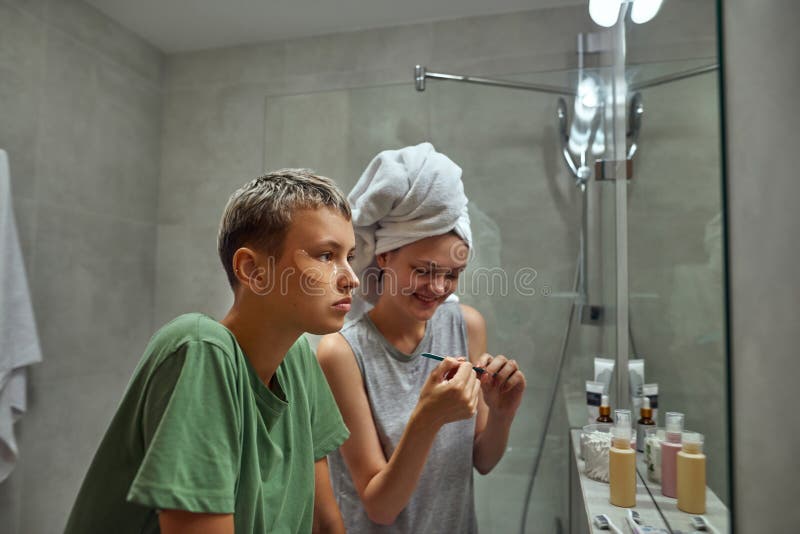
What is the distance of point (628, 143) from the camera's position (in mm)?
958

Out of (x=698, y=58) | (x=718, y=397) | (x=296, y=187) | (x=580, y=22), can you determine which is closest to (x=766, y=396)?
(x=718, y=397)

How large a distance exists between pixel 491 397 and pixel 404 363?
0.19 meters

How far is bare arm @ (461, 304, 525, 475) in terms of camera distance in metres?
1.00

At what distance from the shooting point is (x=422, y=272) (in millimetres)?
992

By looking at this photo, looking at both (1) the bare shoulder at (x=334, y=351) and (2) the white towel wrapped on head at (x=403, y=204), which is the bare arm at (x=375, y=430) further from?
(2) the white towel wrapped on head at (x=403, y=204)

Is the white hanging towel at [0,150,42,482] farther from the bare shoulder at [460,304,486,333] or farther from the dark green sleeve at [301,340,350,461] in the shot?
the bare shoulder at [460,304,486,333]

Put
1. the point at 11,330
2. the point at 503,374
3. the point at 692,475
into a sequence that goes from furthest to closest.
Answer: the point at 11,330, the point at 503,374, the point at 692,475

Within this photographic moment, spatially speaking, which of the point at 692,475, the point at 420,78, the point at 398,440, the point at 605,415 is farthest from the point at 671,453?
the point at 420,78

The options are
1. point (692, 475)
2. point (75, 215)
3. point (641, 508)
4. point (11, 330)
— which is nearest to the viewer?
point (692, 475)

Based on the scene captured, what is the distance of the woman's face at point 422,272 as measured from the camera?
3.25ft

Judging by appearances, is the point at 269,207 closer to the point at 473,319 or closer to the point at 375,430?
the point at 375,430

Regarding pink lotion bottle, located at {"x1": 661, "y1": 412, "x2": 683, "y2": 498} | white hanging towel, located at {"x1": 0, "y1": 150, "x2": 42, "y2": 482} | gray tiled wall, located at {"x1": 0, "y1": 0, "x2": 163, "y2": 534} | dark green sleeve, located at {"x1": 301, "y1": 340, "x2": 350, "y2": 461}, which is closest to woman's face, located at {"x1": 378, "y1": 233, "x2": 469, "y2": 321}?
dark green sleeve, located at {"x1": 301, "y1": 340, "x2": 350, "y2": 461}

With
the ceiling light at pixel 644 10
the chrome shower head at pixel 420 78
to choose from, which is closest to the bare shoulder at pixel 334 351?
the chrome shower head at pixel 420 78

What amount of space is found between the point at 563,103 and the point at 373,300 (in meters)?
0.63
